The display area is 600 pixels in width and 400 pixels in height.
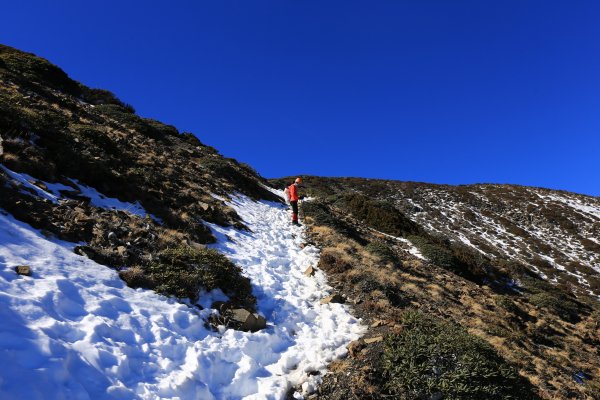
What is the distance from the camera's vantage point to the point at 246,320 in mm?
7863

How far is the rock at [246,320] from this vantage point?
25.6ft

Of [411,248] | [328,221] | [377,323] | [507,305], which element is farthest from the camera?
[411,248]

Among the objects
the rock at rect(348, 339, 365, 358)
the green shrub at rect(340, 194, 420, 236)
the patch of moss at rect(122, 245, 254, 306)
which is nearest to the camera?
the rock at rect(348, 339, 365, 358)

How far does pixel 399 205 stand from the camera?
2002 inches

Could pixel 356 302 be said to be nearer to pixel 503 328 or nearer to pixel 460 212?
pixel 503 328

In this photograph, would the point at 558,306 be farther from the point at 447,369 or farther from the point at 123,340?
the point at 123,340

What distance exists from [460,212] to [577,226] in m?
15.6

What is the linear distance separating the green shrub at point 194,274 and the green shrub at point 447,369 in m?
4.01

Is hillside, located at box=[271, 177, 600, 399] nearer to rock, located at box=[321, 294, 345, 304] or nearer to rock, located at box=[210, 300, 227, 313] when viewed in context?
rock, located at box=[321, 294, 345, 304]

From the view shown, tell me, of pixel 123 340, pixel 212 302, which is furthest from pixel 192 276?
pixel 123 340

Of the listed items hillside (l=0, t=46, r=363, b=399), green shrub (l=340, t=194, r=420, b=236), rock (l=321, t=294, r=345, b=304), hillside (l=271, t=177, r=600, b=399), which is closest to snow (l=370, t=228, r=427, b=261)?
hillside (l=271, t=177, r=600, b=399)

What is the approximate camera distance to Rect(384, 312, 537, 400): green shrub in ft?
19.6

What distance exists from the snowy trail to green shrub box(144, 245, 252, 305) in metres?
0.46

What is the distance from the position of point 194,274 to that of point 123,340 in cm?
273
